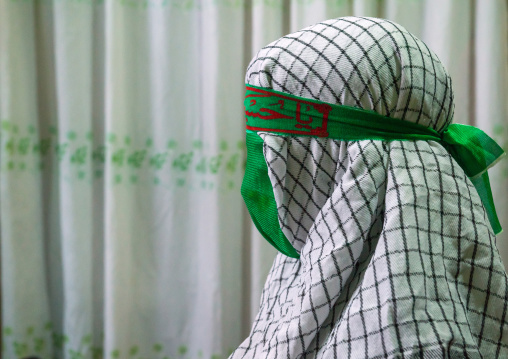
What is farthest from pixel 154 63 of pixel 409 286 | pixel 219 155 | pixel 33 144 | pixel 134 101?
pixel 409 286

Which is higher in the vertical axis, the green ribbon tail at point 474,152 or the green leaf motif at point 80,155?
the green ribbon tail at point 474,152

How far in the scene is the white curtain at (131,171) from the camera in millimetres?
1643

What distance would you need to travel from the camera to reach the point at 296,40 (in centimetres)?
68

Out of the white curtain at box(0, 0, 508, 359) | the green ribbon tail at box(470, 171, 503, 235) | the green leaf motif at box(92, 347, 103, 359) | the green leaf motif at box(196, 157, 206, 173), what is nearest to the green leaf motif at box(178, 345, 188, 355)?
the white curtain at box(0, 0, 508, 359)

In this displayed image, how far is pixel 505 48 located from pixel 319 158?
38.4 inches

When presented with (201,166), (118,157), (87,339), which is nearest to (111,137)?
(118,157)

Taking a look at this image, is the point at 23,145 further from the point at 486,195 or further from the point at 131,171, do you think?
the point at 486,195

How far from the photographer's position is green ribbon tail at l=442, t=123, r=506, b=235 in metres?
0.71

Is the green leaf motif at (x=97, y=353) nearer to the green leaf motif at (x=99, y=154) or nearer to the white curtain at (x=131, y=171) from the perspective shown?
the white curtain at (x=131, y=171)

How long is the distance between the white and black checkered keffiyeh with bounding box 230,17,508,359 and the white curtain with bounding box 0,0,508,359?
93 cm

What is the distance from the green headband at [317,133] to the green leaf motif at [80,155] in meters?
1.12

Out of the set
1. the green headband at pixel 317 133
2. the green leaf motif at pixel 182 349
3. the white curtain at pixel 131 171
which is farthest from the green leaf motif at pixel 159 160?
the green headband at pixel 317 133

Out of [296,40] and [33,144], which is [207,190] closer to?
[33,144]

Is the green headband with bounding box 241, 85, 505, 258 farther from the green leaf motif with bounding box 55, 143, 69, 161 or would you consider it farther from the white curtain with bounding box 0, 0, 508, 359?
the green leaf motif with bounding box 55, 143, 69, 161
